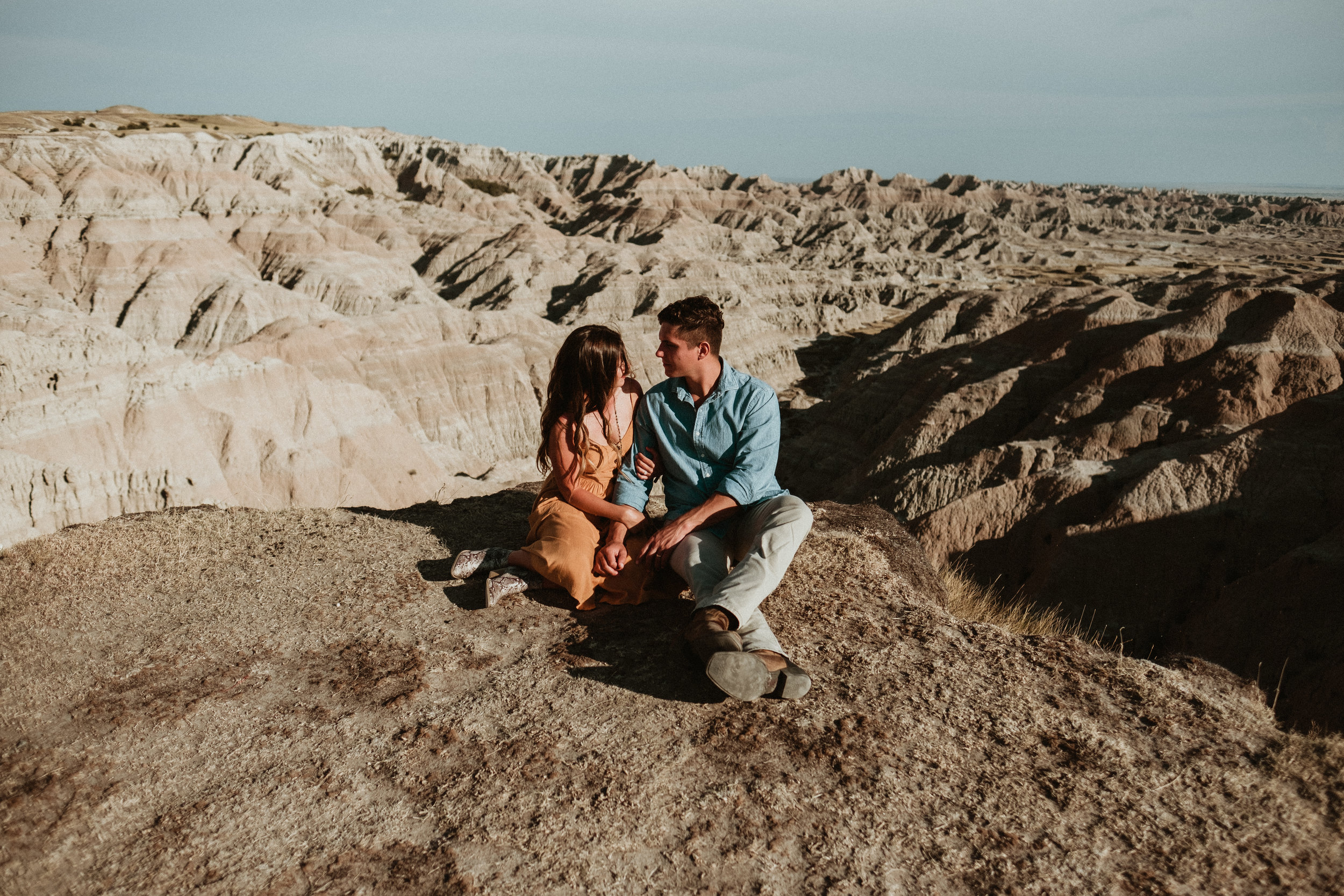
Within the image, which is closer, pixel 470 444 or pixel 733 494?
pixel 733 494

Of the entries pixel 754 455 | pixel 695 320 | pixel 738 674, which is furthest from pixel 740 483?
pixel 738 674

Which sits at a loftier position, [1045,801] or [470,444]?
[1045,801]

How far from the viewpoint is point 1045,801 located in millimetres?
3814

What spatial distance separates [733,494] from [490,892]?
307cm

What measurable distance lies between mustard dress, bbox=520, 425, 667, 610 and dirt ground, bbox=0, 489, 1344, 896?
0.23m

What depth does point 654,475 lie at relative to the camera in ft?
20.1

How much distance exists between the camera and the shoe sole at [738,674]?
424cm

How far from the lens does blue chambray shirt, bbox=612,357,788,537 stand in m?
5.71

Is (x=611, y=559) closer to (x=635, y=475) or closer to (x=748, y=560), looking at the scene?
(x=635, y=475)

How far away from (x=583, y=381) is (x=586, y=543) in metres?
1.20

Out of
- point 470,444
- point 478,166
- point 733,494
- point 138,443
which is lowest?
point 470,444

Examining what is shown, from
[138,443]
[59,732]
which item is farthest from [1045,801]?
[138,443]

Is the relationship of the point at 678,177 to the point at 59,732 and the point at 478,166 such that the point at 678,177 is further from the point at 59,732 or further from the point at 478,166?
the point at 59,732

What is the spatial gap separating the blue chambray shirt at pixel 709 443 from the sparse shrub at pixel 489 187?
109484mm
